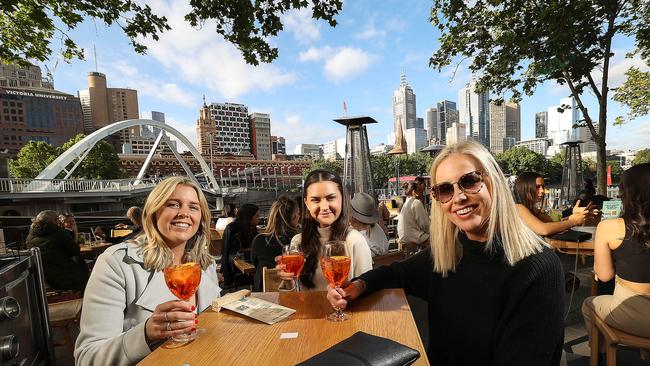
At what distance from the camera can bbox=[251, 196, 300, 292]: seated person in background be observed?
3.58 meters

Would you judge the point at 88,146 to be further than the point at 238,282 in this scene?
Yes

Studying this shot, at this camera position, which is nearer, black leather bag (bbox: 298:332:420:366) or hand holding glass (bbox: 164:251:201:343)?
black leather bag (bbox: 298:332:420:366)

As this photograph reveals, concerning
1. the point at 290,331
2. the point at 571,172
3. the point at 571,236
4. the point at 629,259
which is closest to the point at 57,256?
the point at 290,331

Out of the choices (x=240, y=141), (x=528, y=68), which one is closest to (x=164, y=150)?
(x=240, y=141)

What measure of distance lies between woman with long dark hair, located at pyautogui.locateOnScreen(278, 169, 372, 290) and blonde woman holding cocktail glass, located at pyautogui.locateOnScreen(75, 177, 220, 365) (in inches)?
25.9

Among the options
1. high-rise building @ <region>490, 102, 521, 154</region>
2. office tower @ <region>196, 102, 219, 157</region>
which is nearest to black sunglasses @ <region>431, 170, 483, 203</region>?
office tower @ <region>196, 102, 219, 157</region>

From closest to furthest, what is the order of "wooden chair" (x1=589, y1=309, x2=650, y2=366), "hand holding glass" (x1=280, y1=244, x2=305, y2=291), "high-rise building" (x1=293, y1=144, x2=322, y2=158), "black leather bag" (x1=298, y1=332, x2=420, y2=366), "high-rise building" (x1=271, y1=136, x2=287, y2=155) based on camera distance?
"black leather bag" (x1=298, y1=332, x2=420, y2=366) → "hand holding glass" (x1=280, y1=244, x2=305, y2=291) → "wooden chair" (x1=589, y1=309, x2=650, y2=366) → "high-rise building" (x1=271, y1=136, x2=287, y2=155) → "high-rise building" (x1=293, y1=144, x2=322, y2=158)

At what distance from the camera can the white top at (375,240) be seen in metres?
3.72

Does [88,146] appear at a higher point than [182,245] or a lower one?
higher

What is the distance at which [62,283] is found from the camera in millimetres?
3775

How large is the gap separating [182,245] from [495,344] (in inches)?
63.1

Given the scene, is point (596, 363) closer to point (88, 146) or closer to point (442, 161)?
point (442, 161)

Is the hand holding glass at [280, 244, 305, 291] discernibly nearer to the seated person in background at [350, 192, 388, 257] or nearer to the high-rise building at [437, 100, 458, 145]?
the seated person in background at [350, 192, 388, 257]

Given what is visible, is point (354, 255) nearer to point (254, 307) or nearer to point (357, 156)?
point (254, 307)
